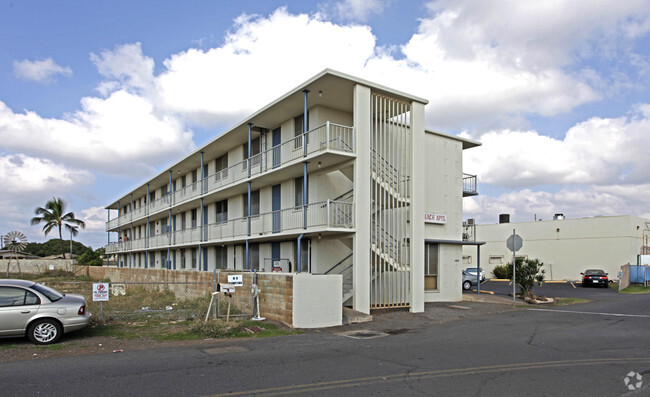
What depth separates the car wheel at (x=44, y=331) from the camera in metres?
10.5

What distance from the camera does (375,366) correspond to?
8.80m

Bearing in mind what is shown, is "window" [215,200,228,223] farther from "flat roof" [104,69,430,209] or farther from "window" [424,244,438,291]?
"window" [424,244,438,291]

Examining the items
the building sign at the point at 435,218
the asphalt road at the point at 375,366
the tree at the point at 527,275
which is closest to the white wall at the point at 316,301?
the asphalt road at the point at 375,366

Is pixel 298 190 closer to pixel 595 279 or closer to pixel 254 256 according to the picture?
pixel 254 256

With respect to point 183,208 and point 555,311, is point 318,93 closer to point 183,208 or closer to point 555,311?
point 555,311

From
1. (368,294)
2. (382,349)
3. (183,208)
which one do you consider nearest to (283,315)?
(368,294)

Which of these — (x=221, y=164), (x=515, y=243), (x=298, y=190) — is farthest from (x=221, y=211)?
(x=515, y=243)

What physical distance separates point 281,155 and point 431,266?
27.7 ft

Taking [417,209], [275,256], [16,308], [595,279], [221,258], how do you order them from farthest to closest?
[595,279], [221,258], [275,256], [417,209], [16,308]

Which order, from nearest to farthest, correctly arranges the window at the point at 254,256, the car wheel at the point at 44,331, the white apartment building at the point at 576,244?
the car wheel at the point at 44,331 < the window at the point at 254,256 < the white apartment building at the point at 576,244

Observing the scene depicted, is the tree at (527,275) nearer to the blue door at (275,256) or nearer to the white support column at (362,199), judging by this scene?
the white support column at (362,199)

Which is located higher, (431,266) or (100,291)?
(100,291)

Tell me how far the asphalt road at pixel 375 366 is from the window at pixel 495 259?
34504 mm

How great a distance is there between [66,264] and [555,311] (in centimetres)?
4736
